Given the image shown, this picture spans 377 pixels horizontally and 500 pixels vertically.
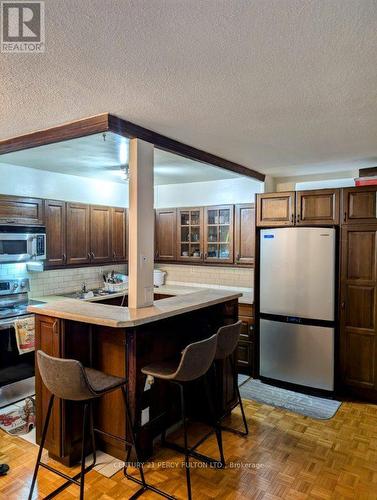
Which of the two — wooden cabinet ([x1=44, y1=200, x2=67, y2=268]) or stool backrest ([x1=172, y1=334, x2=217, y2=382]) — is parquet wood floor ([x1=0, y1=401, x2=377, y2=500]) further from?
wooden cabinet ([x1=44, y1=200, x2=67, y2=268])

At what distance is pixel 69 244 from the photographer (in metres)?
4.27

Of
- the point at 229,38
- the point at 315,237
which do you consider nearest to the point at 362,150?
the point at 315,237

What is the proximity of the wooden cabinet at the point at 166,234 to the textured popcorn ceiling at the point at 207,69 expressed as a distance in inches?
91.1

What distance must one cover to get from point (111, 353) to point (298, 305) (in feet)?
6.70

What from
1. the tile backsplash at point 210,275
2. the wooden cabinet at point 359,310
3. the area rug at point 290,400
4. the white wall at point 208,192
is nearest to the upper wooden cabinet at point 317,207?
the wooden cabinet at point 359,310

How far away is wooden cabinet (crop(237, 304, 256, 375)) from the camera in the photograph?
409cm

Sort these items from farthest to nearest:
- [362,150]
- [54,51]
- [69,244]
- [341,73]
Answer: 1. [69,244]
2. [362,150]
3. [341,73]
4. [54,51]

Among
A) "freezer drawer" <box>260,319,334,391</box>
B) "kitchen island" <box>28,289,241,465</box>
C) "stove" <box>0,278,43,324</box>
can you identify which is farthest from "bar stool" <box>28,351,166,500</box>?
"freezer drawer" <box>260,319,334,391</box>

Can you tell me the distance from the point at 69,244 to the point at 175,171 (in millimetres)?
1511

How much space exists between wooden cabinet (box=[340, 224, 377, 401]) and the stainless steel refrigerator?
A: 0.13 meters

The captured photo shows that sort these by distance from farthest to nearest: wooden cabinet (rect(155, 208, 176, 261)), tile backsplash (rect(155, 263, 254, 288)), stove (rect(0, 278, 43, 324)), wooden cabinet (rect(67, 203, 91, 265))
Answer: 1. wooden cabinet (rect(155, 208, 176, 261))
2. tile backsplash (rect(155, 263, 254, 288))
3. wooden cabinet (rect(67, 203, 91, 265))
4. stove (rect(0, 278, 43, 324))

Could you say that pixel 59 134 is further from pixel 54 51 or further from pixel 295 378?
pixel 295 378

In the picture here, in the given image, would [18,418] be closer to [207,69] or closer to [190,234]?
[190,234]

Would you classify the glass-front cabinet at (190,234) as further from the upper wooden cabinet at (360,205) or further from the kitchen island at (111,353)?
the kitchen island at (111,353)
